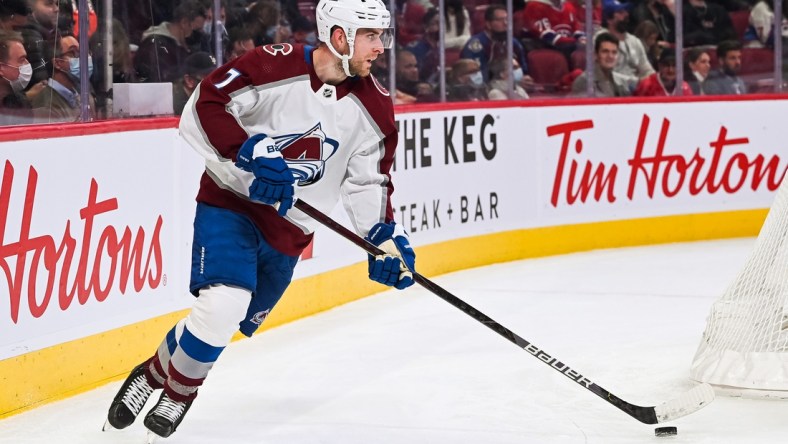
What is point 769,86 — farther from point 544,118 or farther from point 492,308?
point 492,308

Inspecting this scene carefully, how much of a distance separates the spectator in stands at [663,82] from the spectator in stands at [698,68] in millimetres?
54

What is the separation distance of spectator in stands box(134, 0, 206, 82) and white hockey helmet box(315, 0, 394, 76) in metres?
1.54

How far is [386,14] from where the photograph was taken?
10.7 ft

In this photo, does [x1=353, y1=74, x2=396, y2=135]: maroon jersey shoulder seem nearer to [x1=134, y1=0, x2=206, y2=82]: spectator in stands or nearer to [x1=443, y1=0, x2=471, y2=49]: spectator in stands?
[x1=134, y1=0, x2=206, y2=82]: spectator in stands

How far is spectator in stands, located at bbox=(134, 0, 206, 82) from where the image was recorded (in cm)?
466

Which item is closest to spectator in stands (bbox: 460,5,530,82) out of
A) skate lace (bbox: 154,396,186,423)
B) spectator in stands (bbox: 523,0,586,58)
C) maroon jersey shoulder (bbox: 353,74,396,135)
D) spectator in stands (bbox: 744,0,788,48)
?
spectator in stands (bbox: 523,0,586,58)

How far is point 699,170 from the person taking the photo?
7586 millimetres

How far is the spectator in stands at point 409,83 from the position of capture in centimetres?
642

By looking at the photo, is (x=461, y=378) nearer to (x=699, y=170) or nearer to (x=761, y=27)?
(x=699, y=170)

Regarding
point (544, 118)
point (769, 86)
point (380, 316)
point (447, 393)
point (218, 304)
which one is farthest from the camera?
point (769, 86)

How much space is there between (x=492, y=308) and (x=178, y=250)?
1538 millimetres

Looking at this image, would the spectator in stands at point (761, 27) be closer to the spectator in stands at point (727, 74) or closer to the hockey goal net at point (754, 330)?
the spectator in stands at point (727, 74)

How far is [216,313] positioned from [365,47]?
2.39 ft

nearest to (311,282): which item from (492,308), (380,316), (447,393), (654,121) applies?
(380,316)
